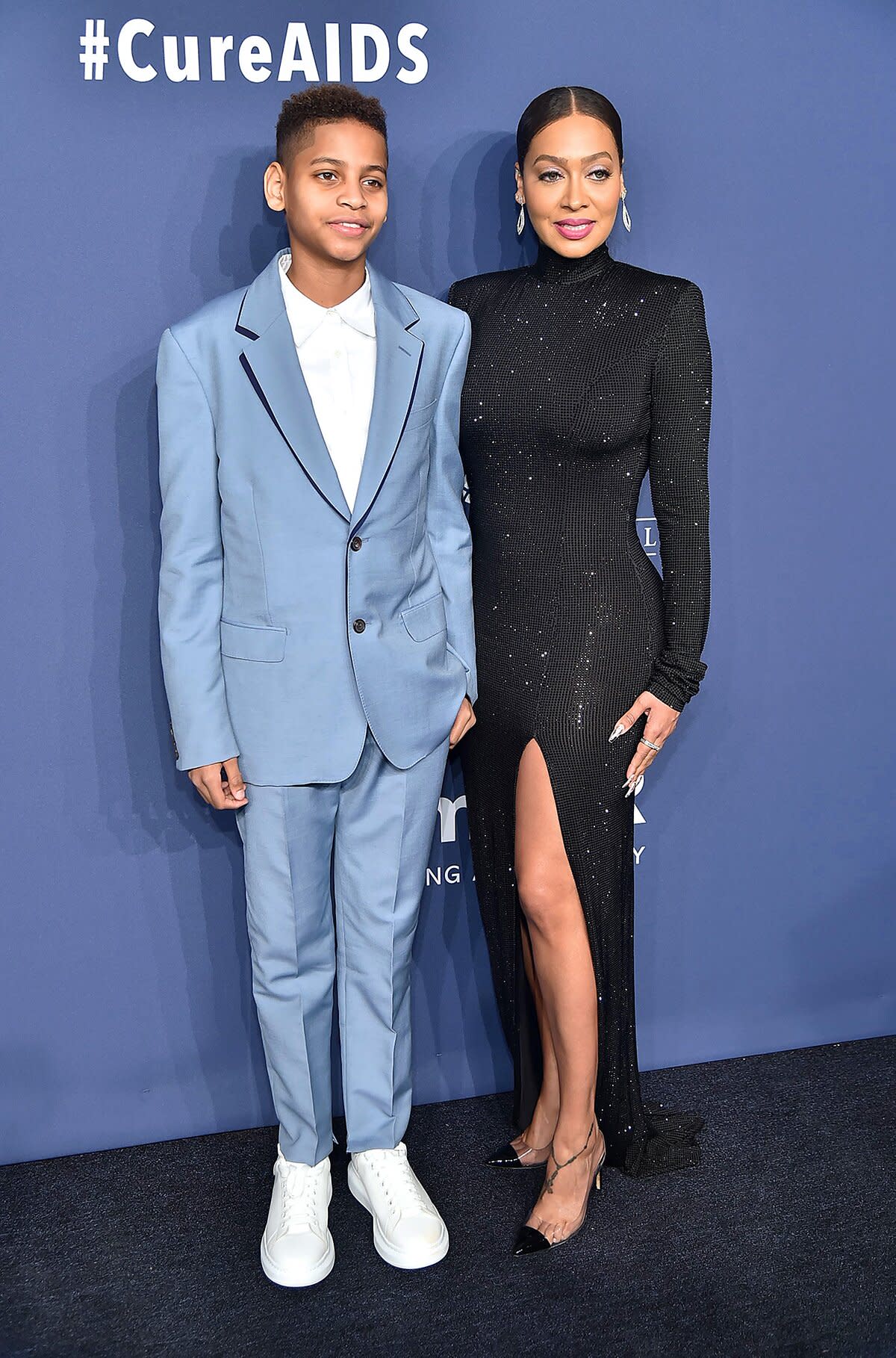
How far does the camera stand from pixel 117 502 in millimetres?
2334

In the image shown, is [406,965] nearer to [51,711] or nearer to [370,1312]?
[370,1312]

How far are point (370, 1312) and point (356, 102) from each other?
6.70 ft

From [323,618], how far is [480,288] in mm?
730

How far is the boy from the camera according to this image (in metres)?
1.95

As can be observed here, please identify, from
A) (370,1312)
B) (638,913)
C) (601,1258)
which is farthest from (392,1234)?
(638,913)

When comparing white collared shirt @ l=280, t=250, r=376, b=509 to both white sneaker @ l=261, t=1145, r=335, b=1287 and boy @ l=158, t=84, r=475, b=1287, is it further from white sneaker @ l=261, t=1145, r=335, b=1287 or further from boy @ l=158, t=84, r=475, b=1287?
white sneaker @ l=261, t=1145, r=335, b=1287

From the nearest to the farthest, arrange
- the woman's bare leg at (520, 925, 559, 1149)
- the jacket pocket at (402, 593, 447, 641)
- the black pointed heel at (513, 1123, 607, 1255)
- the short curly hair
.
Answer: the short curly hair, the jacket pocket at (402, 593, 447, 641), the black pointed heel at (513, 1123, 607, 1255), the woman's bare leg at (520, 925, 559, 1149)

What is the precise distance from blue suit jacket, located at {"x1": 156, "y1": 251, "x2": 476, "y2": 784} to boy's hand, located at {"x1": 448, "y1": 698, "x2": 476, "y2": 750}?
0.08m

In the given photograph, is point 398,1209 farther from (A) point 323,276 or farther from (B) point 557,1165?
(A) point 323,276

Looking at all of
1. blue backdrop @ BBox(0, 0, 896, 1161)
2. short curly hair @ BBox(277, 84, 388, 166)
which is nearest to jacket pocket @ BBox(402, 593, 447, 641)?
blue backdrop @ BBox(0, 0, 896, 1161)

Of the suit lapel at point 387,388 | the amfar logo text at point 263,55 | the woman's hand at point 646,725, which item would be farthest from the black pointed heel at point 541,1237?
the amfar logo text at point 263,55

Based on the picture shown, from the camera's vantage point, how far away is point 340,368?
2.02 meters

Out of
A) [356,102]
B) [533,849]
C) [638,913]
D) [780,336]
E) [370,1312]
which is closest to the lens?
[356,102]

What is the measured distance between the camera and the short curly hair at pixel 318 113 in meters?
1.89
